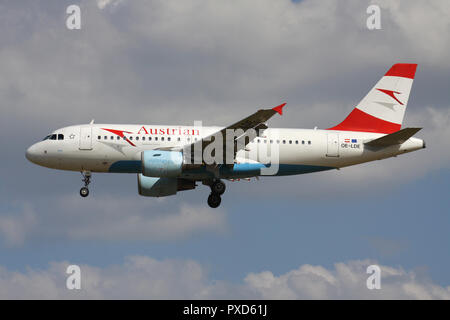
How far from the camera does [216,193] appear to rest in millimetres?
55500

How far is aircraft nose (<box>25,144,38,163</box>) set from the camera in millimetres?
55281

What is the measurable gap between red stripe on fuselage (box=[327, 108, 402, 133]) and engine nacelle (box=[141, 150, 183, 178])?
40.8 feet

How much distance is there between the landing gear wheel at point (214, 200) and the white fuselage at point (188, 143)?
5.33 feet

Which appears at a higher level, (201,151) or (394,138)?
(394,138)

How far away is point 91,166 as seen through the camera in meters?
54.5

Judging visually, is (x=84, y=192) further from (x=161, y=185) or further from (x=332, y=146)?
(x=332, y=146)

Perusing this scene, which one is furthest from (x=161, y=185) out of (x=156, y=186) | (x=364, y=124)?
(x=364, y=124)

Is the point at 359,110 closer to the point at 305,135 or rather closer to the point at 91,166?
the point at 305,135

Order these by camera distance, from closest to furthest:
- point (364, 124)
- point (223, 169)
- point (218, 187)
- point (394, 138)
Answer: point (223, 169) < point (218, 187) < point (394, 138) < point (364, 124)

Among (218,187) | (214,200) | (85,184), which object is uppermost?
(85,184)

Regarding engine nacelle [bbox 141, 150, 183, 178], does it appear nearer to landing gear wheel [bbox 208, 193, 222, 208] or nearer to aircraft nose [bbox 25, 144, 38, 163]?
landing gear wheel [bbox 208, 193, 222, 208]

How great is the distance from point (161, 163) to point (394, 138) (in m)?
15.7

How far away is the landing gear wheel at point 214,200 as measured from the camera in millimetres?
55656

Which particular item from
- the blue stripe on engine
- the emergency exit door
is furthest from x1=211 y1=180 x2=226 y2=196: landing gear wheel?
the emergency exit door
